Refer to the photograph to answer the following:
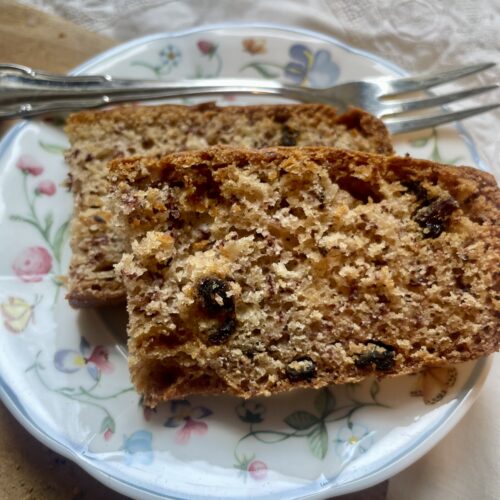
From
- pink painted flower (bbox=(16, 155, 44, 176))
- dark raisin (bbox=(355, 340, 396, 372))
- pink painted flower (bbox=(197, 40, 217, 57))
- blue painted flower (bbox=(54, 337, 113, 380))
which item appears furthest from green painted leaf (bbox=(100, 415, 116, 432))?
pink painted flower (bbox=(197, 40, 217, 57))

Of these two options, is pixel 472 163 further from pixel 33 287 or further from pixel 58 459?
pixel 58 459

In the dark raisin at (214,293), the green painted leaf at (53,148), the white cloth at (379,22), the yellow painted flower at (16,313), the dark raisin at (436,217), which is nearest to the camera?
the dark raisin at (214,293)

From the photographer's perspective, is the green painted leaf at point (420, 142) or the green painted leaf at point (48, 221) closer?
the green painted leaf at point (48, 221)

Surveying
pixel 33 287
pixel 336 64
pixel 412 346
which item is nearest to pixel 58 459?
pixel 33 287

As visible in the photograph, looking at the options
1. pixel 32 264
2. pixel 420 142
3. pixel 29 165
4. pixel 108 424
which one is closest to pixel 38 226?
pixel 32 264

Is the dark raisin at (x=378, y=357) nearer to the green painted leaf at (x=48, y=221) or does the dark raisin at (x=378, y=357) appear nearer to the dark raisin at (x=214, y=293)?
the dark raisin at (x=214, y=293)

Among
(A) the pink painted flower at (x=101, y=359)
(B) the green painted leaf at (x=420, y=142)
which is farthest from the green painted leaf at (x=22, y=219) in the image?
(B) the green painted leaf at (x=420, y=142)

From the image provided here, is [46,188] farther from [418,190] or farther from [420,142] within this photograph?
[420,142]
